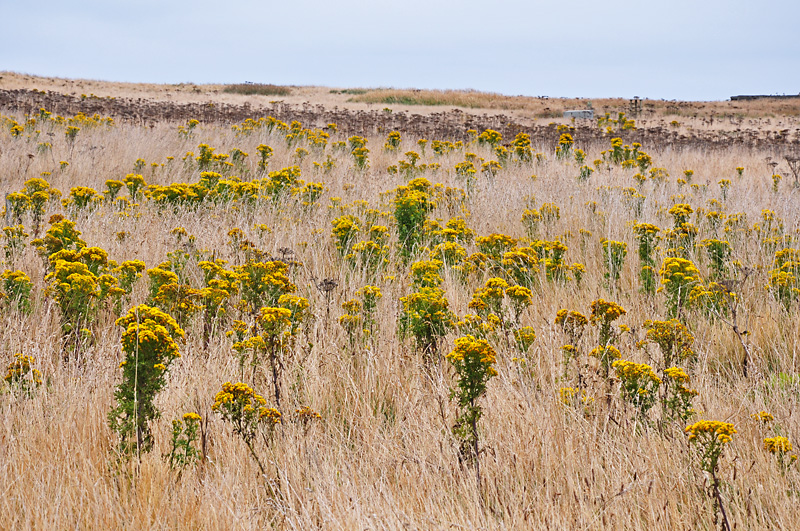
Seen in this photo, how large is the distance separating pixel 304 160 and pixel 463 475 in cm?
924

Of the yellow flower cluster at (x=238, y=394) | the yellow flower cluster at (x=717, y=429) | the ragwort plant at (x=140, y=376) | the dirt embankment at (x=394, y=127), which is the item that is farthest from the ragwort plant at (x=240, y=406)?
the dirt embankment at (x=394, y=127)

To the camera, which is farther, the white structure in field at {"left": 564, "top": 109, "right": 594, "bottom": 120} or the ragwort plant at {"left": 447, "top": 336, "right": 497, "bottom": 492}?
the white structure in field at {"left": 564, "top": 109, "right": 594, "bottom": 120}

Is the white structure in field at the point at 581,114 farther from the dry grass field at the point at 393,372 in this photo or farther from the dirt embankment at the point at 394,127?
the dry grass field at the point at 393,372

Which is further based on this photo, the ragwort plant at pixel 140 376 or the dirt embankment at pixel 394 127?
the dirt embankment at pixel 394 127

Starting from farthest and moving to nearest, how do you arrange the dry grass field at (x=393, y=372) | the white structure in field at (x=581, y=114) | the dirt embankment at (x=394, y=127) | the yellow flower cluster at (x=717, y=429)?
the white structure in field at (x=581, y=114) < the dirt embankment at (x=394, y=127) < the dry grass field at (x=393, y=372) < the yellow flower cluster at (x=717, y=429)

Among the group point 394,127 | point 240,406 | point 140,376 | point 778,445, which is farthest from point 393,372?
point 394,127

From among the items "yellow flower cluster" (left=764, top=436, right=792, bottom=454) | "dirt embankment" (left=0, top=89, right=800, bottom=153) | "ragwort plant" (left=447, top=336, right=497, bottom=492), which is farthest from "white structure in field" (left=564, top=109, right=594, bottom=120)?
"ragwort plant" (left=447, top=336, right=497, bottom=492)

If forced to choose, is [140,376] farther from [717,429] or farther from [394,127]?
[394,127]

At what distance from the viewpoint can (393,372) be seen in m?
3.24

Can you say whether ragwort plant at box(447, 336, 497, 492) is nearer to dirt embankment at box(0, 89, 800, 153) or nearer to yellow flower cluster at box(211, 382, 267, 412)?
yellow flower cluster at box(211, 382, 267, 412)

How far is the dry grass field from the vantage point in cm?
212

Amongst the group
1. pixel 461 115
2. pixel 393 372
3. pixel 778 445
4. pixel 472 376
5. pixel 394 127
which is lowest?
pixel 393 372

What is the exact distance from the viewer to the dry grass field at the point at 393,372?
83.7 inches

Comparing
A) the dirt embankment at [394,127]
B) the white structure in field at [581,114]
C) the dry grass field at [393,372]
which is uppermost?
the white structure in field at [581,114]
